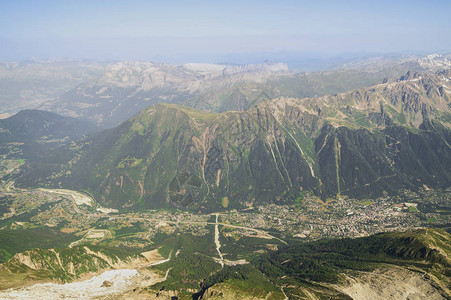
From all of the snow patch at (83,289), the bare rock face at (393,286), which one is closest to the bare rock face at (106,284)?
the snow patch at (83,289)

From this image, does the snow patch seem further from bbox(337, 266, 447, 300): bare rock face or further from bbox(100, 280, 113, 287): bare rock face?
bbox(337, 266, 447, 300): bare rock face

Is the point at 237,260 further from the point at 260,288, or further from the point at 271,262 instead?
the point at 260,288

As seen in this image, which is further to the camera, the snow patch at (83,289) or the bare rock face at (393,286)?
the bare rock face at (393,286)

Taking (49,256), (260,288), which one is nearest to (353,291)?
(260,288)

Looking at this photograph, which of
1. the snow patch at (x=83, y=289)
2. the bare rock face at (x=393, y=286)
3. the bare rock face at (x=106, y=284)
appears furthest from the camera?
the bare rock face at (x=106, y=284)

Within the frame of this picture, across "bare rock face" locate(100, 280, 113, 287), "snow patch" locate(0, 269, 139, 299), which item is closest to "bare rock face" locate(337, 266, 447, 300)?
"snow patch" locate(0, 269, 139, 299)

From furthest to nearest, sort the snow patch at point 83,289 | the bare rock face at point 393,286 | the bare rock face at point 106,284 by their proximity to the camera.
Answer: the bare rock face at point 106,284
the bare rock face at point 393,286
the snow patch at point 83,289

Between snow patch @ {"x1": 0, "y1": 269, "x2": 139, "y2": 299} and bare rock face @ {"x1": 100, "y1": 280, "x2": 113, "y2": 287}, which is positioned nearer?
snow patch @ {"x1": 0, "y1": 269, "x2": 139, "y2": 299}

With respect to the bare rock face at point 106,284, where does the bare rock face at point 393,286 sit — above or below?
above

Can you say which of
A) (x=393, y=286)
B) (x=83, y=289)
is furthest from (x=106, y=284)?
(x=393, y=286)

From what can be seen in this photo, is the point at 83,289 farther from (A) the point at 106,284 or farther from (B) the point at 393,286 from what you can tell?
(B) the point at 393,286

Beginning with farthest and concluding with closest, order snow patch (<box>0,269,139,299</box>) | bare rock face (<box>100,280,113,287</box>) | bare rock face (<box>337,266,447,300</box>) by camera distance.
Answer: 1. bare rock face (<box>100,280,113,287</box>)
2. bare rock face (<box>337,266,447,300</box>)
3. snow patch (<box>0,269,139,299</box>)

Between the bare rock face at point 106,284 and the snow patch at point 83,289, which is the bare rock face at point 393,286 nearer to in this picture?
the snow patch at point 83,289
